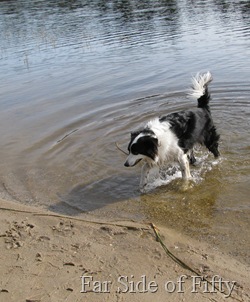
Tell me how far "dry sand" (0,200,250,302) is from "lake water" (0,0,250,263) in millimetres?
429

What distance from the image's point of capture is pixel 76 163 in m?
7.65

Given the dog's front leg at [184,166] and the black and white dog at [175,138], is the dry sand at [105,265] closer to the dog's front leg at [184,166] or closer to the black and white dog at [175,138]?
the black and white dog at [175,138]

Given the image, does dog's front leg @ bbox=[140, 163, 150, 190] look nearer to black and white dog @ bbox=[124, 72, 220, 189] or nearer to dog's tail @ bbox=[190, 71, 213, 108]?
black and white dog @ bbox=[124, 72, 220, 189]

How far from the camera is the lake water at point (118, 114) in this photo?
5962 mm

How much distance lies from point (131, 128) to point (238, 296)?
590cm

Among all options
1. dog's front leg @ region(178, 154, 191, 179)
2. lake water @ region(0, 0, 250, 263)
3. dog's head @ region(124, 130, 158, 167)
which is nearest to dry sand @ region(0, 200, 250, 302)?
lake water @ region(0, 0, 250, 263)

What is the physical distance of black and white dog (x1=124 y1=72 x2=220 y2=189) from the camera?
6.19 m

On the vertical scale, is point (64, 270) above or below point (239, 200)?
above

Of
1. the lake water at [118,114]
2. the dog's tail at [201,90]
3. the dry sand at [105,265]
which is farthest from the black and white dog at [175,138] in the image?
the dry sand at [105,265]

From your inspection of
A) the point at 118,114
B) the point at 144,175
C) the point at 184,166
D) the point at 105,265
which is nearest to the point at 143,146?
the point at 144,175

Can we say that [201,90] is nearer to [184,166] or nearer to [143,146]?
[184,166]

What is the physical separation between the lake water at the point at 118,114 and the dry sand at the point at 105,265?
429 millimetres

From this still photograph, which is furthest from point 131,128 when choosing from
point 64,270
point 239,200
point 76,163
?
point 64,270

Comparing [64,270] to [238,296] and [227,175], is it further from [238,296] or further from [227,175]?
[227,175]
